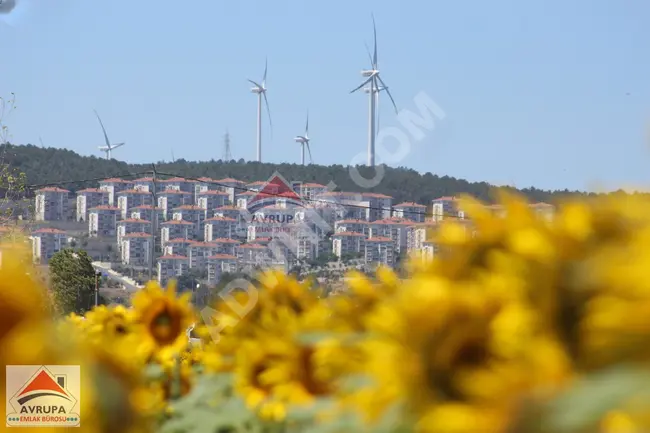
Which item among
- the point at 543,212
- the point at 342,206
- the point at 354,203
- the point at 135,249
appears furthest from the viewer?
the point at 135,249

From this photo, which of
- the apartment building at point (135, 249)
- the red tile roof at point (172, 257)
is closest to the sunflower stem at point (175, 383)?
the apartment building at point (135, 249)

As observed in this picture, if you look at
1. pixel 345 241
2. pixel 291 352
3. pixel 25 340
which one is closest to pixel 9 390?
pixel 25 340

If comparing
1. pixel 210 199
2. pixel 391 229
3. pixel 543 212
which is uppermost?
pixel 543 212

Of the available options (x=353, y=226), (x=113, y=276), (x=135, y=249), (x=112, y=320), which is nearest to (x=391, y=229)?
(x=353, y=226)

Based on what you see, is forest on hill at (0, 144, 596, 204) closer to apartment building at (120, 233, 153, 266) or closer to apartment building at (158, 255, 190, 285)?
apartment building at (120, 233, 153, 266)

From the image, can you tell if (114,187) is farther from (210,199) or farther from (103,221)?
(210,199)

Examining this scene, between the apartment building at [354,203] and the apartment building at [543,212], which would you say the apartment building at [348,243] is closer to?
the apartment building at [354,203]

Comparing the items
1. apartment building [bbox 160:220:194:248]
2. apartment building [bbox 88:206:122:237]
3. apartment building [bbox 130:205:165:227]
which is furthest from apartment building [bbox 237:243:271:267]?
apartment building [bbox 130:205:165:227]
